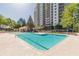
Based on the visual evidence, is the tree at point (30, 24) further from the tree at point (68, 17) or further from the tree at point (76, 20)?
the tree at point (76, 20)

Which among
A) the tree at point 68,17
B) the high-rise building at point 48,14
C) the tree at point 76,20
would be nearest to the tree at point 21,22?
the high-rise building at point 48,14

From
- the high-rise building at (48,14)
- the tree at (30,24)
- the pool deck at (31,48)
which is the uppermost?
the high-rise building at (48,14)

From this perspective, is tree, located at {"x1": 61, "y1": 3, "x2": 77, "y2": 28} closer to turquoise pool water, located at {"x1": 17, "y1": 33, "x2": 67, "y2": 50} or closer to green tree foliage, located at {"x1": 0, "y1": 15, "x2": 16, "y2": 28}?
turquoise pool water, located at {"x1": 17, "y1": 33, "x2": 67, "y2": 50}

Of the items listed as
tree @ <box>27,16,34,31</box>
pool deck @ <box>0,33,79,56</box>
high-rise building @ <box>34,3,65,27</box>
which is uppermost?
high-rise building @ <box>34,3,65,27</box>

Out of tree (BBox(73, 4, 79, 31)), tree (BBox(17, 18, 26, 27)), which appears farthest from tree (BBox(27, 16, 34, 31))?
tree (BBox(73, 4, 79, 31))

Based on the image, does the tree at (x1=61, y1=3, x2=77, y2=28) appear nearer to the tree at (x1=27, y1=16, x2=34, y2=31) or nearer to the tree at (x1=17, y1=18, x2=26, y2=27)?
the tree at (x1=27, y1=16, x2=34, y2=31)

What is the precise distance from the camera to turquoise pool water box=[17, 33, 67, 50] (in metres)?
3.68

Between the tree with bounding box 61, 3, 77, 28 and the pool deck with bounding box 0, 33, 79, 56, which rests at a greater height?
the tree with bounding box 61, 3, 77, 28

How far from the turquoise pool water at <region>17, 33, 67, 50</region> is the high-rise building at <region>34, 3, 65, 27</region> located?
7.4 inches

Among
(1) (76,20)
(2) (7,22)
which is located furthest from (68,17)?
(2) (7,22)

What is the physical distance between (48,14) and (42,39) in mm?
407

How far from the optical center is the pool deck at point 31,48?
3.62 m

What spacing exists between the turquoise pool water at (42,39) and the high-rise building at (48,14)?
19 cm

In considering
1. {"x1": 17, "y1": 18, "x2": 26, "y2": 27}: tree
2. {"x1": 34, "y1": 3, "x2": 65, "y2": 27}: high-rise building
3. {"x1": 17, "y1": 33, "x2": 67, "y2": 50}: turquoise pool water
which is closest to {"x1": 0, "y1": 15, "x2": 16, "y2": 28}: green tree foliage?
{"x1": 17, "y1": 18, "x2": 26, "y2": 27}: tree
